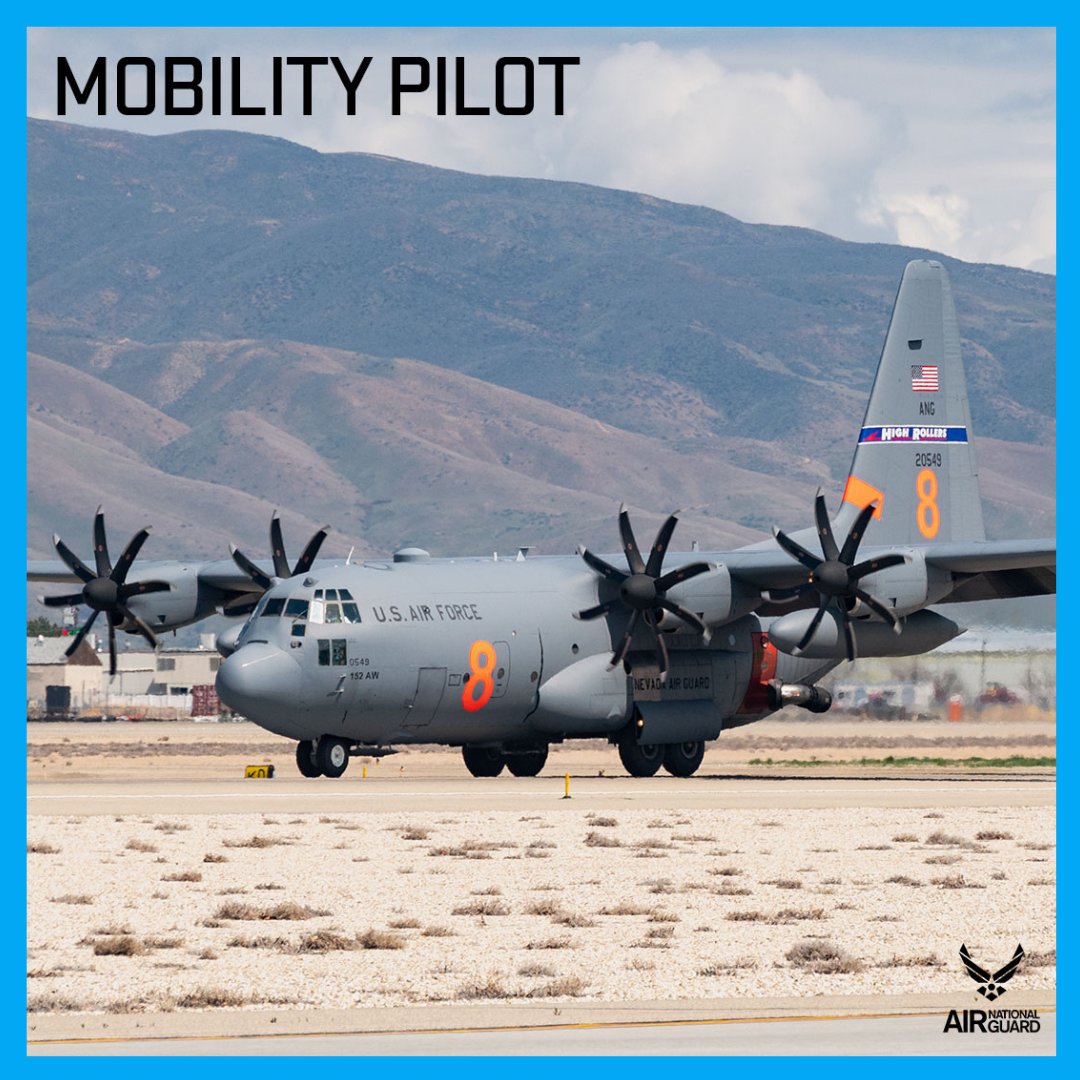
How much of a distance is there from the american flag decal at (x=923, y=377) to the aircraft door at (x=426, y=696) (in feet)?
54.6

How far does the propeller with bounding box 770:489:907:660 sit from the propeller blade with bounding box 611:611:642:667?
3808mm

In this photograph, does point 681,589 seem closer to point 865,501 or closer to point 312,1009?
point 865,501

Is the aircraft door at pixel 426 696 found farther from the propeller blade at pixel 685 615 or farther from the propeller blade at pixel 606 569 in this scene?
the propeller blade at pixel 685 615

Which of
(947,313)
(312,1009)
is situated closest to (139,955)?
(312,1009)

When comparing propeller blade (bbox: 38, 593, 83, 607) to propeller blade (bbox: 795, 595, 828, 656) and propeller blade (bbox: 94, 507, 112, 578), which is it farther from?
propeller blade (bbox: 795, 595, 828, 656)

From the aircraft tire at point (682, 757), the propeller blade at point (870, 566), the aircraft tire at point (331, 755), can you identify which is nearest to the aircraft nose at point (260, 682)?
the aircraft tire at point (331, 755)

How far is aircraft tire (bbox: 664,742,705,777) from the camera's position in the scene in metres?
50.8

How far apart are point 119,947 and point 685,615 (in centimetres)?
2597

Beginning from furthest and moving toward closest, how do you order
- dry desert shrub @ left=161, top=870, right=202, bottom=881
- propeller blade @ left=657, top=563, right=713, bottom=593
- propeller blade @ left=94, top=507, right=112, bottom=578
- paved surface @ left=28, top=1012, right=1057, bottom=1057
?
propeller blade @ left=94, top=507, right=112, bottom=578 → propeller blade @ left=657, top=563, right=713, bottom=593 → dry desert shrub @ left=161, top=870, right=202, bottom=881 → paved surface @ left=28, top=1012, right=1057, bottom=1057

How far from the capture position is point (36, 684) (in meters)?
144

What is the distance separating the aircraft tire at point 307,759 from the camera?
45875 millimetres

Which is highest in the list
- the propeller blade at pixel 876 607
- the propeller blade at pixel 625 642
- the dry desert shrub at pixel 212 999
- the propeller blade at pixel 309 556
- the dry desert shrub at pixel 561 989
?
the propeller blade at pixel 309 556

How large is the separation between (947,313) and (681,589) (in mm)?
13077

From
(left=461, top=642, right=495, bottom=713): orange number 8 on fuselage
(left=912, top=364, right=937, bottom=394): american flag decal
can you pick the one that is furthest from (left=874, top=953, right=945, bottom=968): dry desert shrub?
(left=912, top=364, right=937, bottom=394): american flag decal
